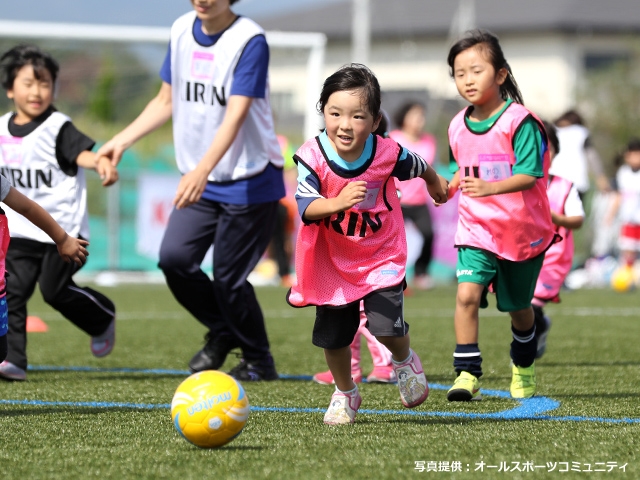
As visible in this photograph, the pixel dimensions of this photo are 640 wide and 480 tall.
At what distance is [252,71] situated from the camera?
20.4 ft

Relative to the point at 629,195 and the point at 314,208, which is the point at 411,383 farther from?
the point at 629,195

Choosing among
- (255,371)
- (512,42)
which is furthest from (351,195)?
(512,42)

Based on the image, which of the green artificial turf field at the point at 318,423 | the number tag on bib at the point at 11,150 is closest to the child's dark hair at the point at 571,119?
the green artificial turf field at the point at 318,423

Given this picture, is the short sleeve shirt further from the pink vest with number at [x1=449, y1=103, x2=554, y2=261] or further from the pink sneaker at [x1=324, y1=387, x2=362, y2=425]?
the pink sneaker at [x1=324, y1=387, x2=362, y2=425]

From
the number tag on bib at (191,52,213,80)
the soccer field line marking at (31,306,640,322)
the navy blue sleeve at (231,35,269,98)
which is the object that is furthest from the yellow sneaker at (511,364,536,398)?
the soccer field line marking at (31,306,640,322)

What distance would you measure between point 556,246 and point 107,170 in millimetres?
3160

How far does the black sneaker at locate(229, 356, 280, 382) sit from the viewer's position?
6.41 meters

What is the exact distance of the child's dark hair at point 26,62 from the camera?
6.77 metres

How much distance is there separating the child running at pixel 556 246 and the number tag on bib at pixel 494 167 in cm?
127

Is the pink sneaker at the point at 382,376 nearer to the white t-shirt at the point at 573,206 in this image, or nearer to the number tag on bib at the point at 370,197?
the white t-shirt at the point at 573,206

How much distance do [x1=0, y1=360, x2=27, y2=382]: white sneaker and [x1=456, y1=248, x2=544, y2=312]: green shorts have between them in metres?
2.54

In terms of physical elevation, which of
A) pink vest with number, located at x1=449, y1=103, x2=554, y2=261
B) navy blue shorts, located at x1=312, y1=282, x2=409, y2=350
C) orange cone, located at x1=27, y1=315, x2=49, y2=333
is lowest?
orange cone, located at x1=27, y1=315, x2=49, y2=333

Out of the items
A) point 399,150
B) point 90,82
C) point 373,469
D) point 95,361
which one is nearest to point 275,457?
point 373,469

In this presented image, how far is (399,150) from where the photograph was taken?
4785mm
